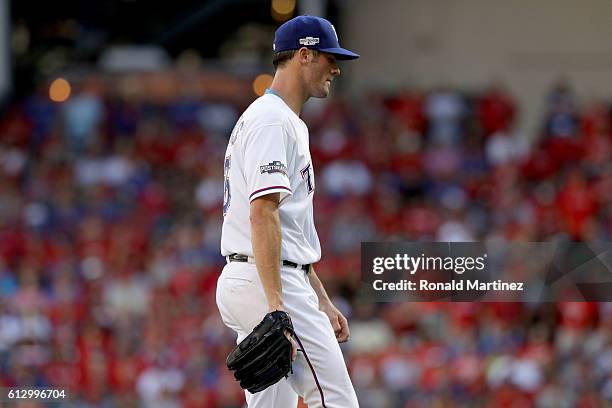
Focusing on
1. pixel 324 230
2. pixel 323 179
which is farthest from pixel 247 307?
pixel 323 179

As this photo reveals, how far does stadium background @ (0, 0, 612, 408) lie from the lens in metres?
10.1

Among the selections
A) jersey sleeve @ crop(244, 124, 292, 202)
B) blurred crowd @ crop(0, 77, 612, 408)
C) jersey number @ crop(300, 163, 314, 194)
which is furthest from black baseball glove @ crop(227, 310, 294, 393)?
blurred crowd @ crop(0, 77, 612, 408)

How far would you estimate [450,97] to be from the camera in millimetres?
14594

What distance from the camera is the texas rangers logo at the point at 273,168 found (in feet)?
13.3

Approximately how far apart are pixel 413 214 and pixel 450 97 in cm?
264

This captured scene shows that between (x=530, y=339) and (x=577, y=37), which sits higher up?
(x=577, y=37)

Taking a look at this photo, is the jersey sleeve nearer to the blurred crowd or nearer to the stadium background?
the blurred crowd

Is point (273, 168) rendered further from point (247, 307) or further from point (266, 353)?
point (266, 353)

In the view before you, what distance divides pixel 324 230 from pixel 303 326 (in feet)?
25.8

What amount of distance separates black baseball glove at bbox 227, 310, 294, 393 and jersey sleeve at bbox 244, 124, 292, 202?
16.3 inches

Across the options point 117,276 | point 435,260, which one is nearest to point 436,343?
A: point 117,276

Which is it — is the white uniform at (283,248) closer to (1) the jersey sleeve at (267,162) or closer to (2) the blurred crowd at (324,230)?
(1) the jersey sleeve at (267,162)

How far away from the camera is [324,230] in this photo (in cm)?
1203

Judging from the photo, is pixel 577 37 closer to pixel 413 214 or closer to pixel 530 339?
pixel 413 214
